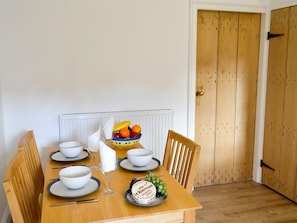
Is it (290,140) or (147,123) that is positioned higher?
(147,123)

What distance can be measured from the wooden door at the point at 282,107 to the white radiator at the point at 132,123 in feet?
3.96

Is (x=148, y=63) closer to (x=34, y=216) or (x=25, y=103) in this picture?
(x=25, y=103)

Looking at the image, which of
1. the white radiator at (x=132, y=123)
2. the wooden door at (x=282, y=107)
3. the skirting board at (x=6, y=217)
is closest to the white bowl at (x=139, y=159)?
the white radiator at (x=132, y=123)

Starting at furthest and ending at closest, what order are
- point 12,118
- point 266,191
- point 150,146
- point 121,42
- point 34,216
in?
point 266,191
point 150,146
point 121,42
point 12,118
point 34,216

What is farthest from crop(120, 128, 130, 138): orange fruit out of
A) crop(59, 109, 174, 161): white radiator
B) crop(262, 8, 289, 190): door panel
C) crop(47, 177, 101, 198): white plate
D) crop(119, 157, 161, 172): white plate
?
crop(262, 8, 289, 190): door panel

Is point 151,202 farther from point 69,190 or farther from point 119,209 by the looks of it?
point 69,190

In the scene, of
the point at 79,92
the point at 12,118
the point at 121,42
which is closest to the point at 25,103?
the point at 12,118

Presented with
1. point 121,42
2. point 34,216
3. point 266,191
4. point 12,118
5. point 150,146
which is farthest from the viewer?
point 266,191

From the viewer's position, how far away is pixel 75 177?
5.23 feet

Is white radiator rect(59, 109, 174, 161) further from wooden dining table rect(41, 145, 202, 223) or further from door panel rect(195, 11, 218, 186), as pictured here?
wooden dining table rect(41, 145, 202, 223)

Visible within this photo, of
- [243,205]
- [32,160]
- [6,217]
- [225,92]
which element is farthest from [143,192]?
[225,92]

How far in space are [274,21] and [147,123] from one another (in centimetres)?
183

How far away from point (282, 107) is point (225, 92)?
0.64 m

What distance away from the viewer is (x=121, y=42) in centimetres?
299
